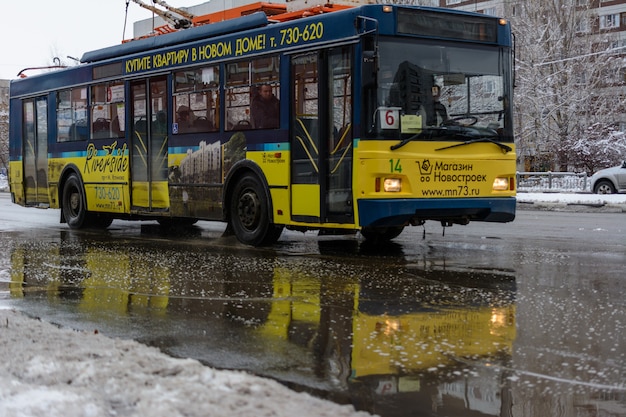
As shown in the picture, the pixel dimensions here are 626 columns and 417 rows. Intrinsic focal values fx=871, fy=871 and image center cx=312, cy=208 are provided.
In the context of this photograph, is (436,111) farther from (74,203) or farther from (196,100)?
(74,203)

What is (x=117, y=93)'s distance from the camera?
15734mm

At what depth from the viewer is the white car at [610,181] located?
29062 millimetres

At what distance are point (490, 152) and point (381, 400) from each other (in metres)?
7.16

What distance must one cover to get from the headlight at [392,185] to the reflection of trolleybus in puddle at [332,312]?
101 centimetres

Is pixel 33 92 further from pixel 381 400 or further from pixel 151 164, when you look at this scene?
pixel 381 400

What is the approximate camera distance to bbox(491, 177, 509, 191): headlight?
11453 millimetres

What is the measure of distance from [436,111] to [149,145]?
19.4ft

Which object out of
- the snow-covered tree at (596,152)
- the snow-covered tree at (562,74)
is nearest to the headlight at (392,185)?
the snow-covered tree at (596,152)

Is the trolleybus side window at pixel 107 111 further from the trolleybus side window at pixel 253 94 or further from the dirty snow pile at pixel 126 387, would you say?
the dirty snow pile at pixel 126 387

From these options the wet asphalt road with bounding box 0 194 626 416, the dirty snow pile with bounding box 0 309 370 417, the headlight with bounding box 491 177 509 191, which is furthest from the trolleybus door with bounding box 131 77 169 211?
the dirty snow pile with bounding box 0 309 370 417

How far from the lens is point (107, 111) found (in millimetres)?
16016

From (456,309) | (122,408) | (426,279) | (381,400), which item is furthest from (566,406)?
(426,279)

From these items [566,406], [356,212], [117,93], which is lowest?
[566,406]

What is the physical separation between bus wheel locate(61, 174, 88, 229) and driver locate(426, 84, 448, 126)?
8244 mm
